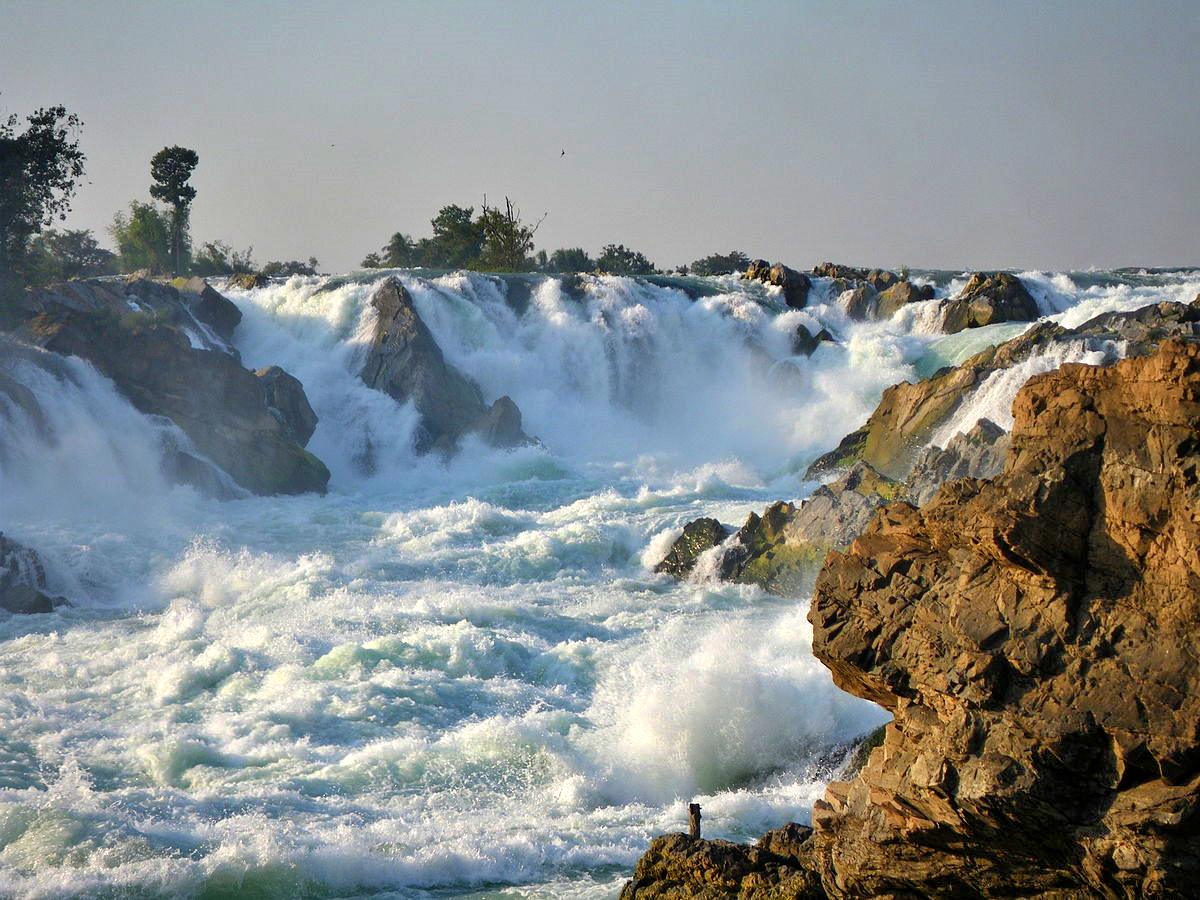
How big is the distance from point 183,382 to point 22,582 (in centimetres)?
1222

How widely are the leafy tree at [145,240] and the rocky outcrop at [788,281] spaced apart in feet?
106

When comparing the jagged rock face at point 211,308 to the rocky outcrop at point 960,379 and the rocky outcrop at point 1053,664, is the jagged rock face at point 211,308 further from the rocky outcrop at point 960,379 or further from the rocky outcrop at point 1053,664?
the rocky outcrop at point 1053,664

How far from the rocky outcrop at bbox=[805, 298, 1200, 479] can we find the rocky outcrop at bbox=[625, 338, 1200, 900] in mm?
19750

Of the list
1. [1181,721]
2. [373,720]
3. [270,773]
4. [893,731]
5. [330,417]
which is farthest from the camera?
[330,417]

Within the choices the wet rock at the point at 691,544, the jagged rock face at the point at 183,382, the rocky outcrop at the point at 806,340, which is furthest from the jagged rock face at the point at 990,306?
the wet rock at the point at 691,544

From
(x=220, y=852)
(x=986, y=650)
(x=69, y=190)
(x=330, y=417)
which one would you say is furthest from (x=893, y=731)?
(x=69, y=190)

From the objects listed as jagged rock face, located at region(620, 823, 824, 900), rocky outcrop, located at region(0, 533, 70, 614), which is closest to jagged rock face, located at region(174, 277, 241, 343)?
rocky outcrop, located at region(0, 533, 70, 614)

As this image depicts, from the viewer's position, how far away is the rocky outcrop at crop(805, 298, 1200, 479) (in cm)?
2742

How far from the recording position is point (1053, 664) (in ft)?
21.8

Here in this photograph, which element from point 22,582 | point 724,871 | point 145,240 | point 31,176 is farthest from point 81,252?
point 724,871

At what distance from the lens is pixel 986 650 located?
6.96 meters

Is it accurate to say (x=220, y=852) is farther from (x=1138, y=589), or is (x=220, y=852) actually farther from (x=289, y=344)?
(x=289, y=344)

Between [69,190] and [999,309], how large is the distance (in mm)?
31365

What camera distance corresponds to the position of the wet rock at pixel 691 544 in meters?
23.9
